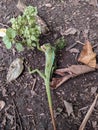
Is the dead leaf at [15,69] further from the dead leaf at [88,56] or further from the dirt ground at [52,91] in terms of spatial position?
the dead leaf at [88,56]

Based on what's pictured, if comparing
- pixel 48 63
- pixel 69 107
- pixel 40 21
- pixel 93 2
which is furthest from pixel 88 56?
pixel 93 2

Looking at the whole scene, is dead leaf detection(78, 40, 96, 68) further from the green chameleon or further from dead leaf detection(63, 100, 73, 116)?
dead leaf detection(63, 100, 73, 116)

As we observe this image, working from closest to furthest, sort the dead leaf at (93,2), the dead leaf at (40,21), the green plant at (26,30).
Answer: the green plant at (26,30)
the dead leaf at (40,21)
the dead leaf at (93,2)

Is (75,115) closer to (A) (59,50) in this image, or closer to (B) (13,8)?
(A) (59,50)

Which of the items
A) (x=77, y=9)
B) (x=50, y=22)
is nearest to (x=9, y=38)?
(x=50, y=22)

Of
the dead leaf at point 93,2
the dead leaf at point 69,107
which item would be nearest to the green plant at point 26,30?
the dead leaf at point 69,107

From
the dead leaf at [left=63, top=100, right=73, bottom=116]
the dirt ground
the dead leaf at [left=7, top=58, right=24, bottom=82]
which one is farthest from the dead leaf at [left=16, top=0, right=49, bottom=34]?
the dead leaf at [left=63, top=100, right=73, bottom=116]
